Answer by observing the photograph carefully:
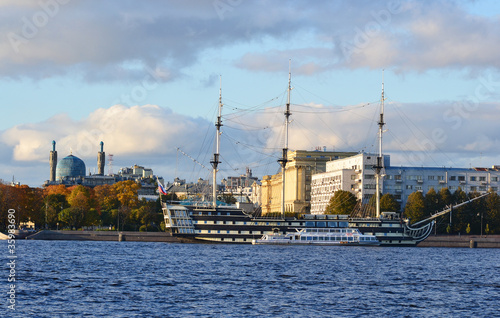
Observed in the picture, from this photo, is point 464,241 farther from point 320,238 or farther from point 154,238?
point 154,238

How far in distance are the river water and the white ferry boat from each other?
4287cm

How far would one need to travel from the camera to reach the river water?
5331 cm

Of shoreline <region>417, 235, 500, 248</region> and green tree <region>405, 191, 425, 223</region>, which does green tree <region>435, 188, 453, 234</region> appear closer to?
green tree <region>405, 191, 425, 223</region>

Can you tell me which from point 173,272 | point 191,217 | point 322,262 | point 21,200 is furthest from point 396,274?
point 21,200

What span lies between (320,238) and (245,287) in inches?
3321

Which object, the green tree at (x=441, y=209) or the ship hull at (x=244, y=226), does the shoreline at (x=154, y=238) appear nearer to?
the green tree at (x=441, y=209)

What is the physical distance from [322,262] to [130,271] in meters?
26.7

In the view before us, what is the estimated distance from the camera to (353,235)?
147 metres

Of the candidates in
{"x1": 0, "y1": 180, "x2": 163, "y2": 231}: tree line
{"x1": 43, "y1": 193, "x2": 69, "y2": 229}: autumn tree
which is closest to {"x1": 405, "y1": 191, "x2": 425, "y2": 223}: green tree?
{"x1": 0, "y1": 180, "x2": 163, "y2": 231}: tree line

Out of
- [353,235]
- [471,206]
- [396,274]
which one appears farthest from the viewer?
[471,206]

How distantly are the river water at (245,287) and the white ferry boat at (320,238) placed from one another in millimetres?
42867

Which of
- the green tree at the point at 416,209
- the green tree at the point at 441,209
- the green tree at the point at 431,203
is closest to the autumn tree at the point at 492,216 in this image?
the green tree at the point at 441,209

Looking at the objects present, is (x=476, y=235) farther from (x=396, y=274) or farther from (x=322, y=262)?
(x=396, y=274)

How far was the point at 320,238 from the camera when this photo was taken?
150 m
